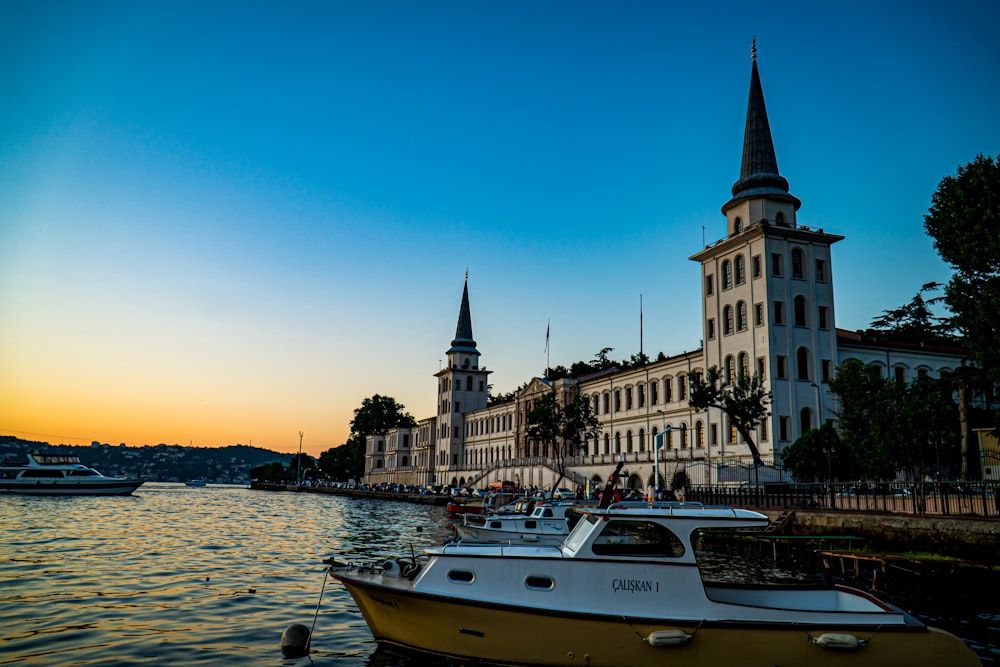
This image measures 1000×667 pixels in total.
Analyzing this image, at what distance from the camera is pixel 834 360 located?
196ft

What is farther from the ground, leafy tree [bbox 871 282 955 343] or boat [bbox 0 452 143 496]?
leafy tree [bbox 871 282 955 343]

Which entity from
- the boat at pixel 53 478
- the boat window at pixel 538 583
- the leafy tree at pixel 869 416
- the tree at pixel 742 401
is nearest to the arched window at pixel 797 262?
the tree at pixel 742 401

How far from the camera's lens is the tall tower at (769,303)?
190ft

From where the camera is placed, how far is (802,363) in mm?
59312

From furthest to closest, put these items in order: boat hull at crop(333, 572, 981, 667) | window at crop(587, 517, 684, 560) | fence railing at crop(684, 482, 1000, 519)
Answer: fence railing at crop(684, 482, 1000, 519)
window at crop(587, 517, 684, 560)
boat hull at crop(333, 572, 981, 667)

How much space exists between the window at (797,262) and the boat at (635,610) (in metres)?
51.5

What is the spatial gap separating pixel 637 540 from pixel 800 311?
52699 mm

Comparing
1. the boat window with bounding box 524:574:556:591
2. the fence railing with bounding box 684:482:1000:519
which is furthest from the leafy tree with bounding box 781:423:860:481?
the boat window with bounding box 524:574:556:591

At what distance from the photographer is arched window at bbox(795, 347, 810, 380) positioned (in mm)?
58906

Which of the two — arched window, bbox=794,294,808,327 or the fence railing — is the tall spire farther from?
the fence railing

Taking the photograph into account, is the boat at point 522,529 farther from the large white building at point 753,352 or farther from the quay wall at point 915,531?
Answer: the large white building at point 753,352

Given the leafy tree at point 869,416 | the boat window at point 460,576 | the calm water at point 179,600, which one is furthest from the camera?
the leafy tree at point 869,416

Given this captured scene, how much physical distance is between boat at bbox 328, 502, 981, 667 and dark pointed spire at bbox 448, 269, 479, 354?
117696 mm

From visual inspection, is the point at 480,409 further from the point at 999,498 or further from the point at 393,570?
the point at 393,570
